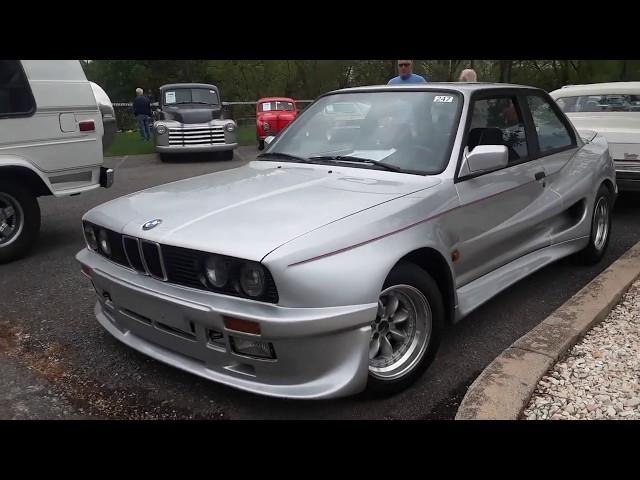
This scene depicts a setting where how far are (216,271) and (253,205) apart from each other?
52 cm

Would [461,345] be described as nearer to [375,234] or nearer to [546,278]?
[375,234]

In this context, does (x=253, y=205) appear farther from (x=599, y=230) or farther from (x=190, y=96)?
(x=190, y=96)

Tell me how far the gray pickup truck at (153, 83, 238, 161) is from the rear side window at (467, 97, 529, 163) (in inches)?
421

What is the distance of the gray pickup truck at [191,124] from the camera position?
13.6 m

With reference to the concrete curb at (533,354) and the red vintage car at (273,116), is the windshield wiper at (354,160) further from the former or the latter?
the red vintage car at (273,116)

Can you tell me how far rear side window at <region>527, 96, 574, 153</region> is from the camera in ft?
13.9

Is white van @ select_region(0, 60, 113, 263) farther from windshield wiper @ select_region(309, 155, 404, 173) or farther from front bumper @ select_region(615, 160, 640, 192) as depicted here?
front bumper @ select_region(615, 160, 640, 192)

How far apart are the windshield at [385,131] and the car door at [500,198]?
0.18 metres

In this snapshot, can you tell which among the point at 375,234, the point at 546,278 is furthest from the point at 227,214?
the point at 546,278

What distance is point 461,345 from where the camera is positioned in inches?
136

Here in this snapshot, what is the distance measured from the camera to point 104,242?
304cm

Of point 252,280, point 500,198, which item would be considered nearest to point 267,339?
point 252,280

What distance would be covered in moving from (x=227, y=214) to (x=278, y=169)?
100 cm

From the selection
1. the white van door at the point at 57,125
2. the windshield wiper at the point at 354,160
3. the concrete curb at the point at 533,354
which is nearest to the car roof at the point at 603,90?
the concrete curb at the point at 533,354
